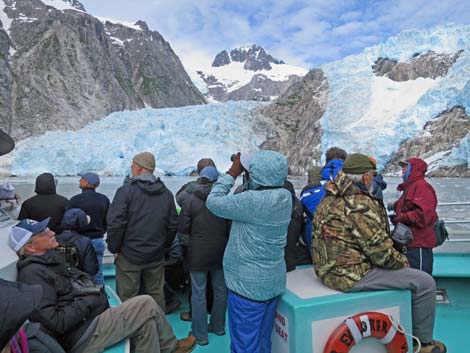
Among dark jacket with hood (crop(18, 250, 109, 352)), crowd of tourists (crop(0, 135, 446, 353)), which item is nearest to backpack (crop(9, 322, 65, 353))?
crowd of tourists (crop(0, 135, 446, 353))

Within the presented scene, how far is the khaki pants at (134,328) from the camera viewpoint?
2.00 metres

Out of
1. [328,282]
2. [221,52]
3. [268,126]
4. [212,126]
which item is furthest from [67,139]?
[221,52]

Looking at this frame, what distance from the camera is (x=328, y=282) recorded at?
2166mm

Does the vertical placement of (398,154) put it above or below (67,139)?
below

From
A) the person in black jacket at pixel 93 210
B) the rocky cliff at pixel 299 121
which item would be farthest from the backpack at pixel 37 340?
the rocky cliff at pixel 299 121

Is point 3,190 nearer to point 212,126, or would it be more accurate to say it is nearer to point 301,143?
point 212,126

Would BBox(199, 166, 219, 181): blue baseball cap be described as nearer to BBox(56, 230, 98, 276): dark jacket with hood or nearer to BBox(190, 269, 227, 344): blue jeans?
BBox(190, 269, 227, 344): blue jeans

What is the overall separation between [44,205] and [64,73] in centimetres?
6631

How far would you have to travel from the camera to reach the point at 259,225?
2.01m

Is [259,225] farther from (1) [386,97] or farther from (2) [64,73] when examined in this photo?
(2) [64,73]

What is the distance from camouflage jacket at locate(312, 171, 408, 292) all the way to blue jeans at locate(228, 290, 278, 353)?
0.36m

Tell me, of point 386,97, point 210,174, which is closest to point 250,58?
point 386,97

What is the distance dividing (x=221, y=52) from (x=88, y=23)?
4382 inches

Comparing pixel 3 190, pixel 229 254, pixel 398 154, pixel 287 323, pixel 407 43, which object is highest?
pixel 407 43
